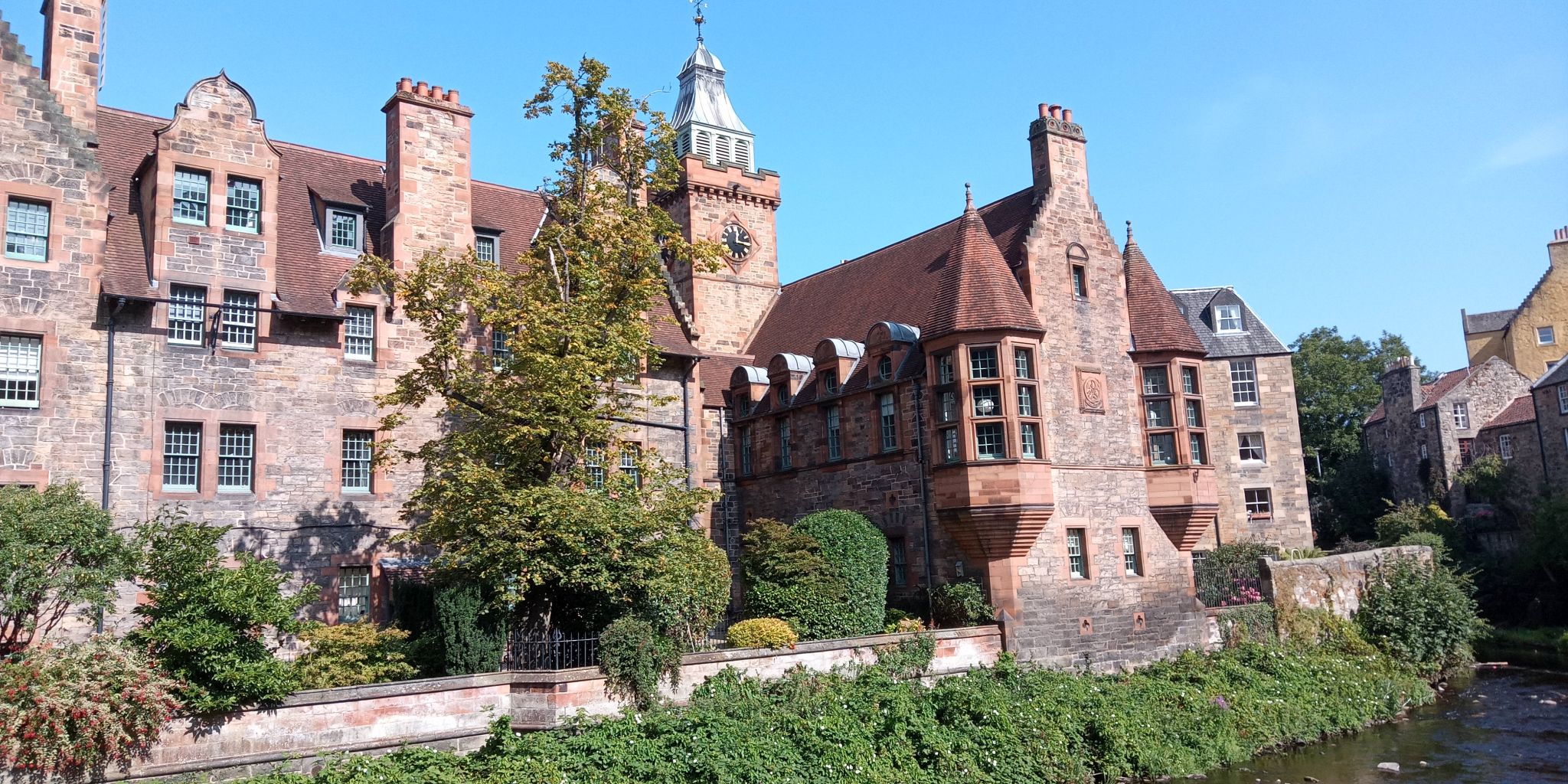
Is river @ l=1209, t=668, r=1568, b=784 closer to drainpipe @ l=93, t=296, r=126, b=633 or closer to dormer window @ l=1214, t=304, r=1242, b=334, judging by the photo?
dormer window @ l=1214, t=304, r=1242, b=334

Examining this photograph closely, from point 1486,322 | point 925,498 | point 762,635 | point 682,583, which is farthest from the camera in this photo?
point 1486,322

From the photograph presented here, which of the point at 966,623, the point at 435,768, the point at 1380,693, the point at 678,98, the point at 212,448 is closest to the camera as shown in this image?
the point at 435,768

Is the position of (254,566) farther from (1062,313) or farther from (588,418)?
(1062,313)

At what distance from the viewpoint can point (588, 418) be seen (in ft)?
62.5

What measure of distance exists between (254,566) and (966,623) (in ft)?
49.0

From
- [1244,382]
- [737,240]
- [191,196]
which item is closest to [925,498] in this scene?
[737,240]

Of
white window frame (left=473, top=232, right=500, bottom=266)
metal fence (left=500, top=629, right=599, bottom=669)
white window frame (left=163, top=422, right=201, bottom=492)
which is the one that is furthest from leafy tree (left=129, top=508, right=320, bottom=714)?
white window frame (left=473, top=232, right=500, bottom=266)

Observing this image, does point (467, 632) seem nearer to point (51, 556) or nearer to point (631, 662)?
point (631, 662)

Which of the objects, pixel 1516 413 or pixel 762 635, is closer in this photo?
pixel 762 635

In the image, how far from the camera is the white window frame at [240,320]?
22.0 m

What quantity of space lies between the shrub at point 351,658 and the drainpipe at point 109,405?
17.2ft

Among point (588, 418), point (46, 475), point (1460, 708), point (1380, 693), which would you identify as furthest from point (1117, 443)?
point (46, 475)

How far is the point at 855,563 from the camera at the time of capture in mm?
23812

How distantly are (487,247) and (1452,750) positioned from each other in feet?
80.0
